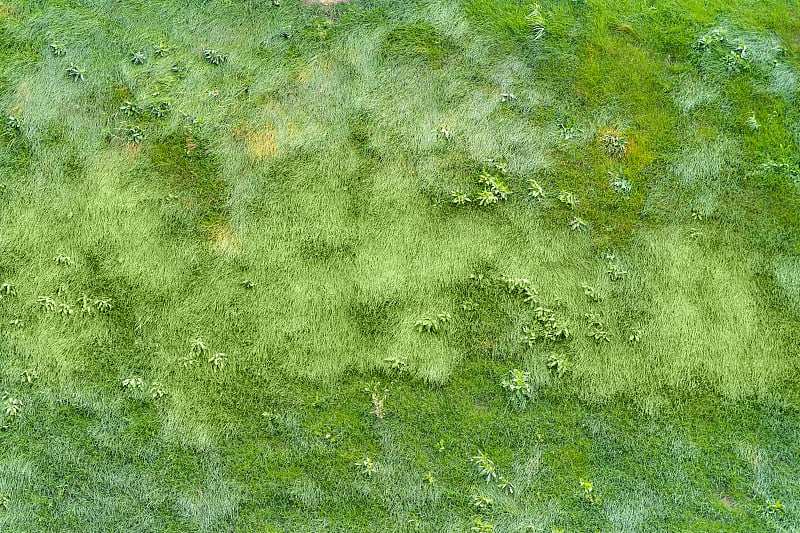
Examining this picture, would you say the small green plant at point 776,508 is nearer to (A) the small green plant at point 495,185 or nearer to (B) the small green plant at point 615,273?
(B) the small green plant at point 615,273

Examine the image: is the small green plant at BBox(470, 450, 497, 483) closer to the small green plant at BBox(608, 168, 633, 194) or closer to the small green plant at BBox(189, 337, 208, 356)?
the small green plant at BBox(189, 337, 208, 356)

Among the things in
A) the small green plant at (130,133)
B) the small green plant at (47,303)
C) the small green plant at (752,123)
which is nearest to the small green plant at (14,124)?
the small green plant at (130,133)

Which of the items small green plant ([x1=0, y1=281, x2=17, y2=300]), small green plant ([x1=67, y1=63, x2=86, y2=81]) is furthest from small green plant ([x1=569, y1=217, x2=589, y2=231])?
small green plant ([x1=0, y1=281, x2=17, y2=300])

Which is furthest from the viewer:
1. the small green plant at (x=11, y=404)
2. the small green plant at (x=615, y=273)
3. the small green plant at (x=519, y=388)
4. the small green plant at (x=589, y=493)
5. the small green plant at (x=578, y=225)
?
the small green plant at (x=578, y=225)

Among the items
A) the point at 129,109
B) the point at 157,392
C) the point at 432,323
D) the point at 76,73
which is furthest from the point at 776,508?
the point at 76,73

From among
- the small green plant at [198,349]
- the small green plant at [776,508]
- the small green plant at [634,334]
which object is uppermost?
the small green plant at [634,334]

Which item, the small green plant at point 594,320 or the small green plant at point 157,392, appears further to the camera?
the small green plant at point 594,320

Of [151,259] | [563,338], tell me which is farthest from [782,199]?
[151,259]

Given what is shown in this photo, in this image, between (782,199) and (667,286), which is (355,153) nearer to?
(667,286)

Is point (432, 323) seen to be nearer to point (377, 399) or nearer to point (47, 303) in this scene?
point (377, 399)

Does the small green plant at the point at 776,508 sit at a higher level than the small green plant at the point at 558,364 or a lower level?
lower
